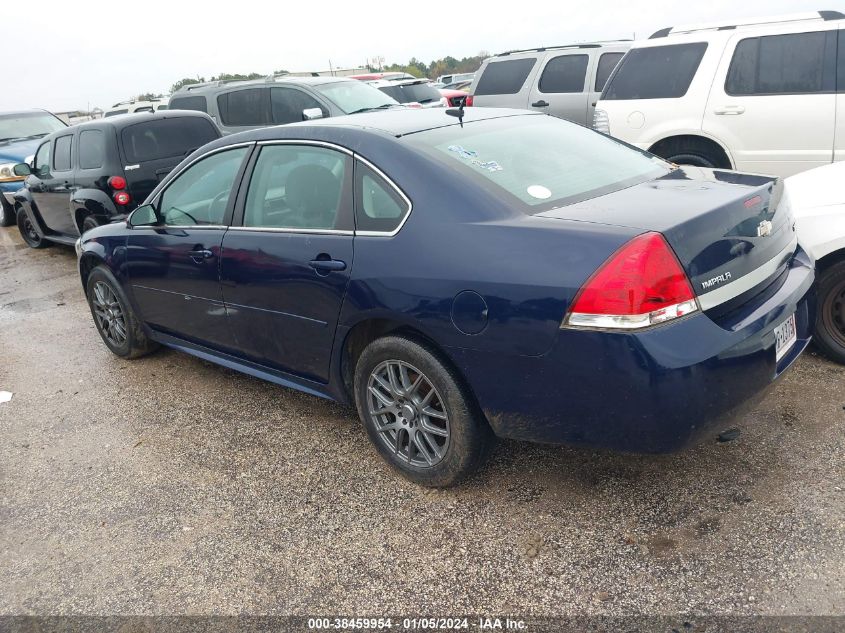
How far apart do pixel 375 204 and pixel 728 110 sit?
4530 mm

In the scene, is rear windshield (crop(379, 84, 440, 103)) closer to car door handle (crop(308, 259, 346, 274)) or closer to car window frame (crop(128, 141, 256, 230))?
car window frame (crop(128, 141, 256, 230))

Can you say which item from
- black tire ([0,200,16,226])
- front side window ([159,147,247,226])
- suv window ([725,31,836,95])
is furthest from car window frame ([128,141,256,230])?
black tire ([0,200,16,226])

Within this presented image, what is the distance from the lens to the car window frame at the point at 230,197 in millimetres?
Answer: 3924

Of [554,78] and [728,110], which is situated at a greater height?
[554,78]

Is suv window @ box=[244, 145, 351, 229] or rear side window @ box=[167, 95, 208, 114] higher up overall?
rear side window @ box=[167, 95, 208, 114]

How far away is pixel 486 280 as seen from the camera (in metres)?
2.72

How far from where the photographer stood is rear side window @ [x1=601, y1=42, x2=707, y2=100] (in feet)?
21.8

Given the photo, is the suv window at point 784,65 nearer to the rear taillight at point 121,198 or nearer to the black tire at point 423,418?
the black tire at point 423,418

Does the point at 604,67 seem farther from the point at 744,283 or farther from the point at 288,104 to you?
the point at 744,283

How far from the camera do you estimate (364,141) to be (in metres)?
3.36

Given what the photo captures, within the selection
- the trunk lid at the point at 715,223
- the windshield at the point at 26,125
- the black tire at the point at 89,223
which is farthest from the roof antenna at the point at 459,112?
the windshield at the point at 26,125

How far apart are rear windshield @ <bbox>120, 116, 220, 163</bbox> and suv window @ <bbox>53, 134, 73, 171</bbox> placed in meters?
1.21

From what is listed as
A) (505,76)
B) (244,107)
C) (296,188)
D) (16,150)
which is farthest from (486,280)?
(16,150)

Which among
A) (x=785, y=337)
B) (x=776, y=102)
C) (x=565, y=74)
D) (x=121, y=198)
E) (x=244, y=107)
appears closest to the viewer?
(x=785, y=337)
